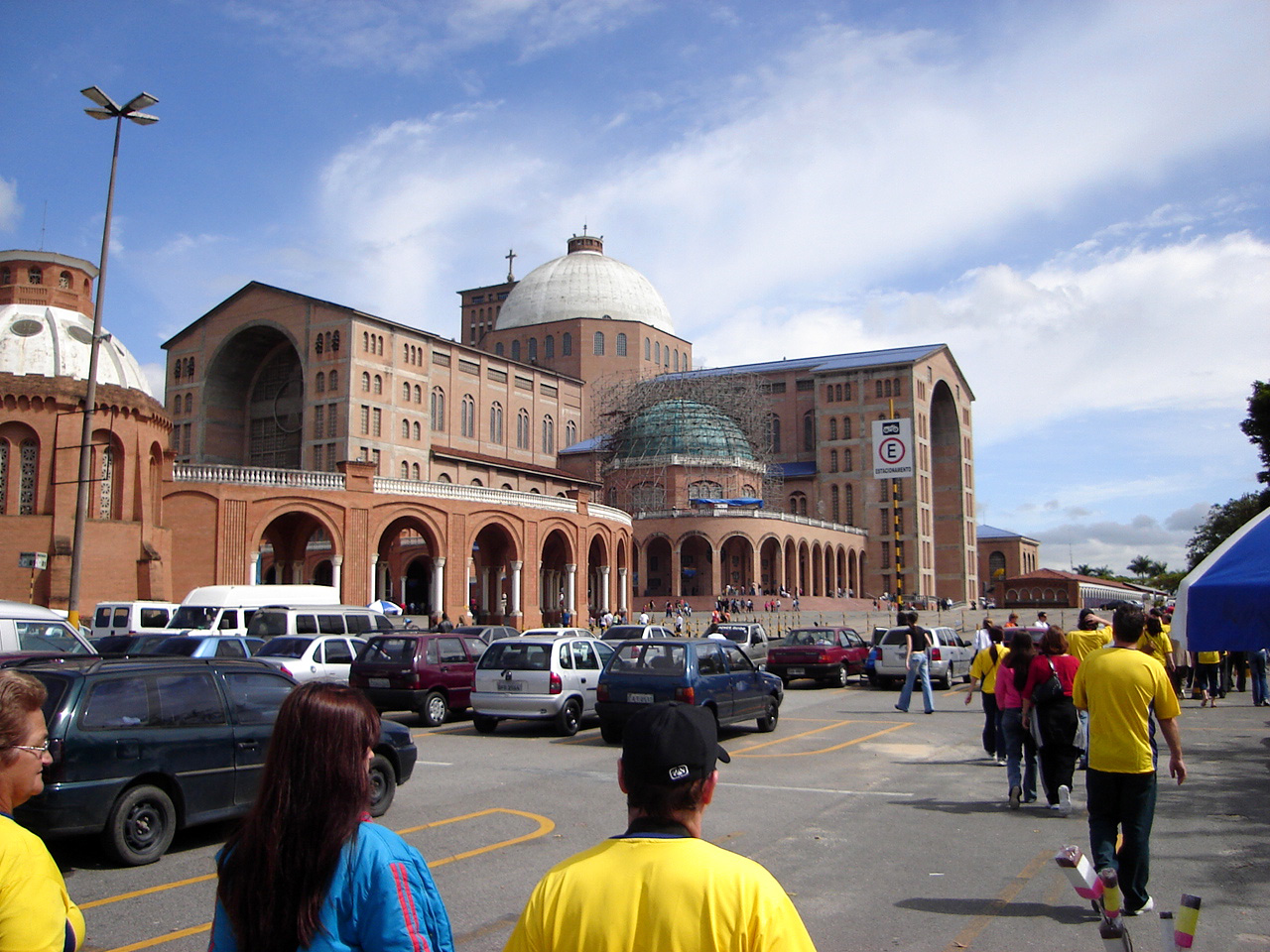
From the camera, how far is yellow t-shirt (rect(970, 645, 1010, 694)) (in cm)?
1198

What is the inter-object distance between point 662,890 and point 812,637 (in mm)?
22733

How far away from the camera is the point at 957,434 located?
88062 millimetres

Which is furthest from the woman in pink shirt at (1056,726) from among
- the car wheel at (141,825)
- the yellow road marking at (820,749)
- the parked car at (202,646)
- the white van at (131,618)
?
the white van at (131,618)

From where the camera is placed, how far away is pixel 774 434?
3403 inches

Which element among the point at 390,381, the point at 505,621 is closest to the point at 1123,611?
the point at 505,621

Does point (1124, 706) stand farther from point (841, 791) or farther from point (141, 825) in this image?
point (141, 825)

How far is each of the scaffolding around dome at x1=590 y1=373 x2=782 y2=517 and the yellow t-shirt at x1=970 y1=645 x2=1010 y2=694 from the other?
59.0 m

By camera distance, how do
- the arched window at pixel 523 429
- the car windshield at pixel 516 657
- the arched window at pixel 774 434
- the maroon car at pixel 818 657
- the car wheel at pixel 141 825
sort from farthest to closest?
the arched window at pixel 774 434
the arched window at pixel 523 429
the maroon car at pixel 818 657
the car windshield at pixel 516 657
the car wheel at pixel 141 825

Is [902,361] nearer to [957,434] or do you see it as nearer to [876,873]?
[957,434]

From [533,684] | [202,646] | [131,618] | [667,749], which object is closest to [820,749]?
[533,684]

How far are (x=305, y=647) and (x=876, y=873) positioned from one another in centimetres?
1257

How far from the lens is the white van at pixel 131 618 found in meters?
24.6

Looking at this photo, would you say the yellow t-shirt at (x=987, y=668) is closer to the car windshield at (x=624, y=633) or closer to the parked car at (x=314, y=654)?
the parked car at (x=314, y=654)

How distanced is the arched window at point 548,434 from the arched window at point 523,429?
7.52 ft
